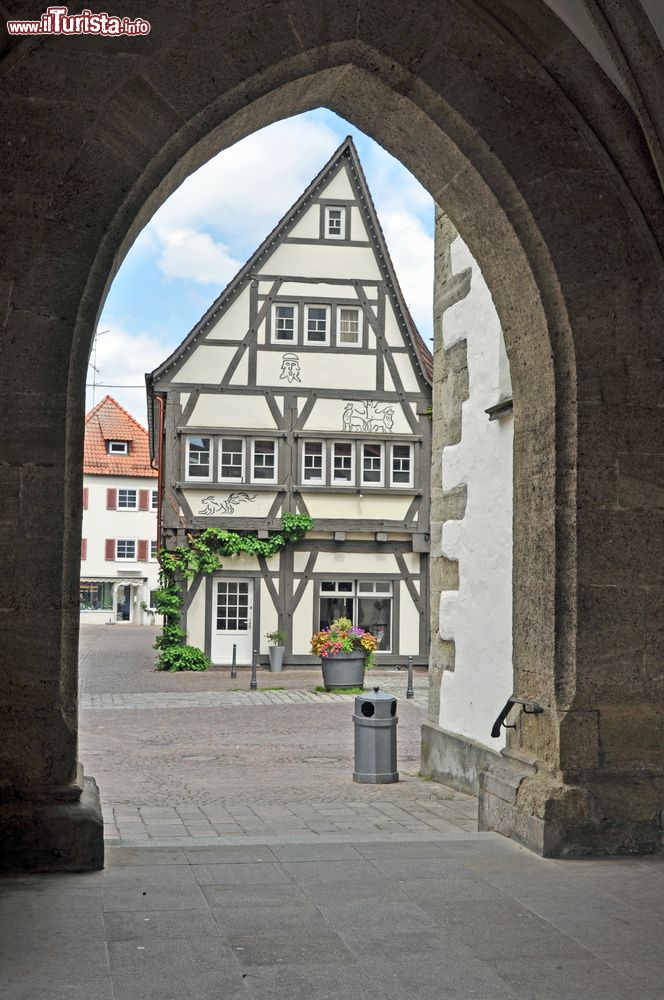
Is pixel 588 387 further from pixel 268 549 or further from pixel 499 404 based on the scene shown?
pixel 268 549

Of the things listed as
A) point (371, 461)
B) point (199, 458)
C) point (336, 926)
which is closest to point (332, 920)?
point (336, 926)

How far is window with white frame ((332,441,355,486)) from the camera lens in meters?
20.9

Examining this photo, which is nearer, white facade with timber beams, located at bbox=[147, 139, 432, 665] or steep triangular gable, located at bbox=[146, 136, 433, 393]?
steep triangular gable, located at bbox=[146, 136, 433, 393]

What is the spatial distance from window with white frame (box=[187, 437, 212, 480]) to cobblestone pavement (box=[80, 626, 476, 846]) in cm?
403

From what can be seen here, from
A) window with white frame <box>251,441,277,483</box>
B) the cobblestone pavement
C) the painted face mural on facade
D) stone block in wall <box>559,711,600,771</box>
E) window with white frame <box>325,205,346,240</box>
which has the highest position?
window with white frame <box>325,205,346,240</box>

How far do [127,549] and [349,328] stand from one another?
2221 centimetres

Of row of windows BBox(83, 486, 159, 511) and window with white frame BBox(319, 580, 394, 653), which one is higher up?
row of windows BBox(83, 486, 159, 511)

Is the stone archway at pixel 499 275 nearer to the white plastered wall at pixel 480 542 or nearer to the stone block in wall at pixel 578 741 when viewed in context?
the stone block in wall at pixel 578 741

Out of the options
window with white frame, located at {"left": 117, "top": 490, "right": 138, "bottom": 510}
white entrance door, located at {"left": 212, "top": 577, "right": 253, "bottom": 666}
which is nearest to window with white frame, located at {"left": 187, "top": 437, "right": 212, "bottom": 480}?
white entrance door, located at {"left": 212, "top": 577, "right": 253, "bottom": 666}

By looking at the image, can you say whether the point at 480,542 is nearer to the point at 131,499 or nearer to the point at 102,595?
the point at 131,499

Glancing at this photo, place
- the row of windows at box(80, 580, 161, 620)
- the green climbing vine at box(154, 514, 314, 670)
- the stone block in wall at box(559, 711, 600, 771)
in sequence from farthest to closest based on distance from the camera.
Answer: the row of windows at box(80, 580, 161, 620), the green climbing vine at box(154, 514, 314, 670), the stone block in wall at box(559, 711, 600, 771)

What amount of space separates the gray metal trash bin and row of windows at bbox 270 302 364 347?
1278 cm

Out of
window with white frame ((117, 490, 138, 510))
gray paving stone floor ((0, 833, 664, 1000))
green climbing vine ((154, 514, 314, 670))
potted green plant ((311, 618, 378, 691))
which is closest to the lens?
gray paving stone floor ((0, 833, 664, 1000))

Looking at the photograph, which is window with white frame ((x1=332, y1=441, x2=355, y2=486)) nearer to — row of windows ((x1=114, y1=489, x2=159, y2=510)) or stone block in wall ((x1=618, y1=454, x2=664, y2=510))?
stone block in wall ((x1=618, y1=454, x2=664, y2=510))
